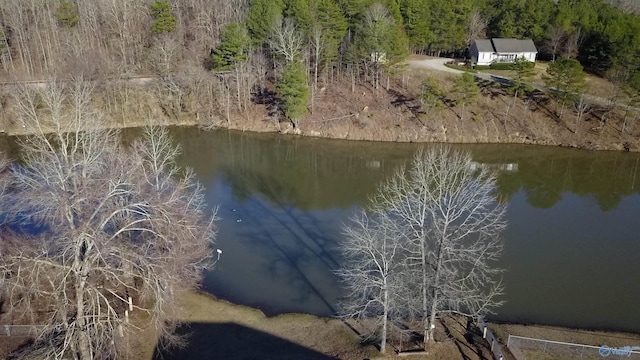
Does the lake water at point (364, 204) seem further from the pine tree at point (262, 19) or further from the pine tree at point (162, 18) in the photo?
the pine tree at point (162, 18)

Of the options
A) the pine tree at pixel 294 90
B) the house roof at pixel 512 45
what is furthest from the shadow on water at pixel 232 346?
the house roof at pixel 512 45

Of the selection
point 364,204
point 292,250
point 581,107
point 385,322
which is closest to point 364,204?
point 364,204

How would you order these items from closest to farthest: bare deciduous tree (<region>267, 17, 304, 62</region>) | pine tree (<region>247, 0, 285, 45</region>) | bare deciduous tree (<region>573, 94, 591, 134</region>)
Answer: bare deciduous tree (<region>573, 94, 591, 134</region>), bare deciduous tree (<region>267, 17, 304, 62</region>), pine tree (<region>247, 0, 285, 45</region>)

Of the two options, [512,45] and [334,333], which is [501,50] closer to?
[512,45]

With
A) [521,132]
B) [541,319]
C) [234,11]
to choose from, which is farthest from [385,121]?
[541,319]

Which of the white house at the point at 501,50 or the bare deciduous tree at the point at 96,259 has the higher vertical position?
the white house at the point at 501,50

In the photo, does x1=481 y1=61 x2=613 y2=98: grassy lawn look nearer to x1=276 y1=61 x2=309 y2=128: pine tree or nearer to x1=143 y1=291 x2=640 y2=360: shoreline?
x1=276 y1=61 x2=309 y2=128: pine tree

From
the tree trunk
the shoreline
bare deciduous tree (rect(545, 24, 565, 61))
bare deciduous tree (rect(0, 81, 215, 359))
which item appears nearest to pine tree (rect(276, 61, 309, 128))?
bare deciduous tree (rect(0, 81, 215, 359))

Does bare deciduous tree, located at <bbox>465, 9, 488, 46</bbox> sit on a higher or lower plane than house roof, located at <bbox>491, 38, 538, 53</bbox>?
higher
